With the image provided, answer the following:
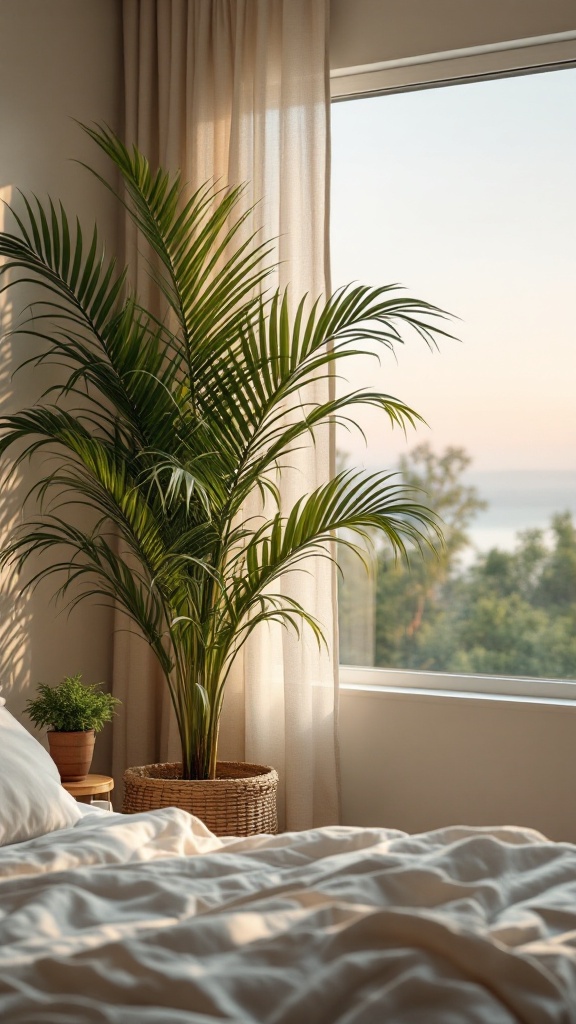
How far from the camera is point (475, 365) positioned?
361 centimetres

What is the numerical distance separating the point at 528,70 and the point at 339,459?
1.39 metres

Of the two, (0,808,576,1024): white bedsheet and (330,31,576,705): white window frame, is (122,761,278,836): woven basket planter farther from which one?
(0,808,576,1024): white bedsheet

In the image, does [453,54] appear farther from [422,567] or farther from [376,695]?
[376,695]

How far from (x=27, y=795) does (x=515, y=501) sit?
6.67 ft

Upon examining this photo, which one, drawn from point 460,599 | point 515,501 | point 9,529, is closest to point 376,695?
point 460,599

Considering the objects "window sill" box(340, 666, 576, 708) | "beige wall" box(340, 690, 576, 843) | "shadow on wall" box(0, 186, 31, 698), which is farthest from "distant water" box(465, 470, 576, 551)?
"shadow on wall" box(0, 186, 31, 698)

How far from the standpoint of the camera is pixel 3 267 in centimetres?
305

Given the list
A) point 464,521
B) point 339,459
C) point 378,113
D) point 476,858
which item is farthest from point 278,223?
point 476,858

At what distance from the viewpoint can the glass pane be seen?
3508mm

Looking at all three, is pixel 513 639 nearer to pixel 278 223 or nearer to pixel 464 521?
pixel 464 521

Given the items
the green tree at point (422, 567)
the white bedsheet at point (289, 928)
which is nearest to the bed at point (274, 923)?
the white bedsheet at point (289, 928)

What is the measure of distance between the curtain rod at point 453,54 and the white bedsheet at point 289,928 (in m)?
2.54

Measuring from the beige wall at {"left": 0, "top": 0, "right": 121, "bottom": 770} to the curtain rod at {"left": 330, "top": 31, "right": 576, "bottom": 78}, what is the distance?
32.4 inches

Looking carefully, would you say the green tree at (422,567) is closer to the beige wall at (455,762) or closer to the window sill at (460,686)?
the window sill at (460,686)
